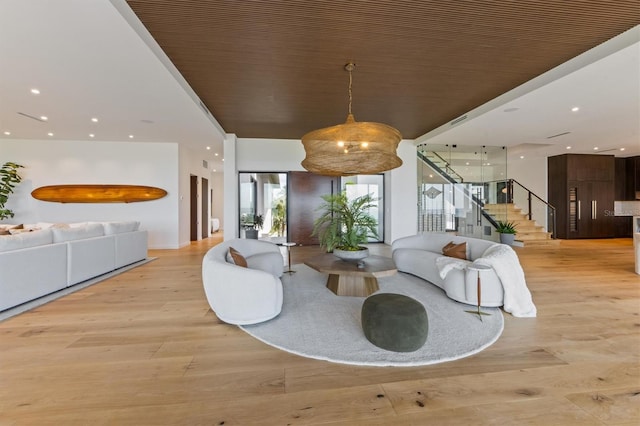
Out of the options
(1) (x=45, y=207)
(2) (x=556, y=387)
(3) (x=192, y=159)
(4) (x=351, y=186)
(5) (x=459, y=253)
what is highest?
(3) (x=192, y=159)

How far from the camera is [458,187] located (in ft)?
29.5

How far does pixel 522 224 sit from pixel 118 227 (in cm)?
1177

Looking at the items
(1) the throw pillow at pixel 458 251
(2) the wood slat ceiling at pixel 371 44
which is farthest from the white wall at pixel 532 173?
(1) the throw pillow at pixel 458 251

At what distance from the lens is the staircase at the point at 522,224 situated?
8.63 metres

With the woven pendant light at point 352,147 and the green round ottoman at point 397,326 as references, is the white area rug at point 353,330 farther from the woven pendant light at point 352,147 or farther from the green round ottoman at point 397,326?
the woven pendant light at point 352,147

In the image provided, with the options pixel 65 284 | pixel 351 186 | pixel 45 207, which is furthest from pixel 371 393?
pixel 45 207

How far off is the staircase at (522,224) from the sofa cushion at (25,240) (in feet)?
35.4

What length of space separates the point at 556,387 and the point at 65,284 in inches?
Result: 225

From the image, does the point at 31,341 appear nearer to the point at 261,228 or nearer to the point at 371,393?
the point at 371,393

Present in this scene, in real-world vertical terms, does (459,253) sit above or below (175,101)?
below

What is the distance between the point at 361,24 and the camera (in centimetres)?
312

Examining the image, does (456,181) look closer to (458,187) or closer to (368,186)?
(458,187)

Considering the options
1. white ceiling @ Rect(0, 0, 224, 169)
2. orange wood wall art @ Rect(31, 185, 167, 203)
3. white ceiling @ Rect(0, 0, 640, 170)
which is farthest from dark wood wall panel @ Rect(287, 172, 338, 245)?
orange wood wall art @ Rect(31, 185, 167, 203)

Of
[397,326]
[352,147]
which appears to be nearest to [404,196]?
[352,147]
